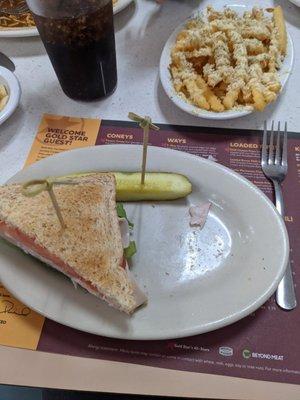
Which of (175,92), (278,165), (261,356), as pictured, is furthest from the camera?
(175,92)

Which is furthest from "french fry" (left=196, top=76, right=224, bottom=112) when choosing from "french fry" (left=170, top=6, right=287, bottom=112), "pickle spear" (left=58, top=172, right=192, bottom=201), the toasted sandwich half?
the toasted sandwich half

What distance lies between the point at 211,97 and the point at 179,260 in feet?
1.49

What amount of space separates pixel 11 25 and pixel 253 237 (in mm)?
1067

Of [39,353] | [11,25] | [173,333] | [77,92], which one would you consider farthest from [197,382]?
[11,25]

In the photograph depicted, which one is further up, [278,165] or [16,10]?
[16,10]

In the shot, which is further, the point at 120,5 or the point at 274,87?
the point at 120,5

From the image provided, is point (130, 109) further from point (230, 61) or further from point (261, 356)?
point (261, 356)

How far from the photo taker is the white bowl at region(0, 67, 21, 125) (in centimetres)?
105

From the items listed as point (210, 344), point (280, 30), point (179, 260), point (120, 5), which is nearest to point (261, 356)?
point (210, 344)

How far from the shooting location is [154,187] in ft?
2.89

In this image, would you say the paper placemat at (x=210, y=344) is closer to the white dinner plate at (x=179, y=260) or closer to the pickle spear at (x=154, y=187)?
the white dinner plate at (x=179, y=260)

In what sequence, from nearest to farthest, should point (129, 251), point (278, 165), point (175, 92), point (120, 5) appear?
point (129, 251)
point (278, 165)
point (175, 92)
point (120, 5)

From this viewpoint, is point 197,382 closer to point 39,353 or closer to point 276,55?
point 39,353

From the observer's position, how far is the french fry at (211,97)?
1.00 meters
